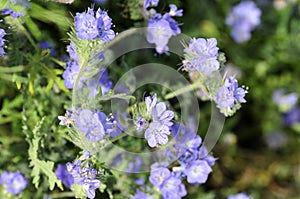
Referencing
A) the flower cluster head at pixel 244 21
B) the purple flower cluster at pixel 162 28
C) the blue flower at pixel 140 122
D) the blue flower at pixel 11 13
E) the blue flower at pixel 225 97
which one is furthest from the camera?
the flower cluster head at pixel 244 21

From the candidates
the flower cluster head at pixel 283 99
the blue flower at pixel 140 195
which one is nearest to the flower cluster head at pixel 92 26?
the blue flower at pixel 140 195

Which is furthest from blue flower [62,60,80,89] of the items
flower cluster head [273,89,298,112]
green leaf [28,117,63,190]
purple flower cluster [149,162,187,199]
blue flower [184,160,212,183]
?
flower cluster head [273,89,298,112]

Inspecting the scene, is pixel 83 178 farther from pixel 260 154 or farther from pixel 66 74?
pixel 260 154

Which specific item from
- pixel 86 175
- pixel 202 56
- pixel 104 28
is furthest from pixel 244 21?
pixel 86 175

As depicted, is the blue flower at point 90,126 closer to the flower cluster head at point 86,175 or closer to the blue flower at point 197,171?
the flower cluster head at point 86,175

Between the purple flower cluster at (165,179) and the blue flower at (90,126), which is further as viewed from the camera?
the purple flower cluster at (165,179)

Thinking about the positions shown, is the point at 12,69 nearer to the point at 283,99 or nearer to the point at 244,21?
the point at 244,21
